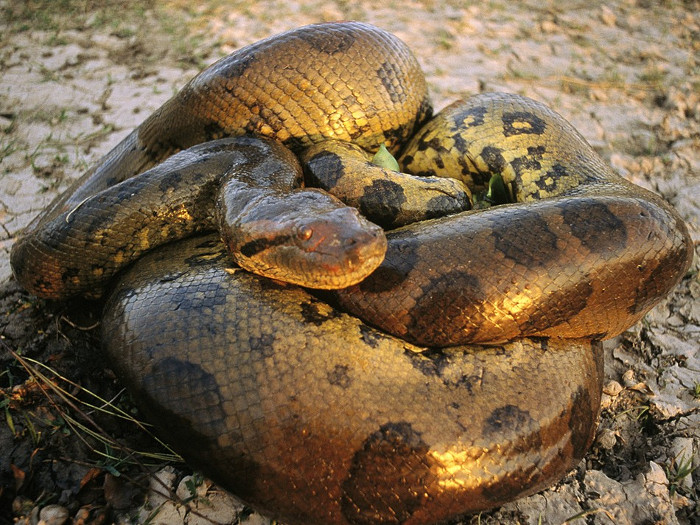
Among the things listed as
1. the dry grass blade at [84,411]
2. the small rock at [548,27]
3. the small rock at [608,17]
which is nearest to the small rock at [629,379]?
the dry grass blade at [84,411]

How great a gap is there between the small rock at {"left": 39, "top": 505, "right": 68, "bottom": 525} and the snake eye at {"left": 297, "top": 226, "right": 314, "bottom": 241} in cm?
180

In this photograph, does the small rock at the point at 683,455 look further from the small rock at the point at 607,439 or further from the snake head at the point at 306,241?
the snake head at the point at 306,241

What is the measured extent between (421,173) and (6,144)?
4091 millimetres

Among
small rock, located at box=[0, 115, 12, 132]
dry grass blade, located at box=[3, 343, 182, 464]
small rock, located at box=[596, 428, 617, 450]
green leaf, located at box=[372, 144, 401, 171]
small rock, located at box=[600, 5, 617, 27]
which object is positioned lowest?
small rock, located at box=[596, 428, 617, 450]

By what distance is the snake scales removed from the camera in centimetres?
248

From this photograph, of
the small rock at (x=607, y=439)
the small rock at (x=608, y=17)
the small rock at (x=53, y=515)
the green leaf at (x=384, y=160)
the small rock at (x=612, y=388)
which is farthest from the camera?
the small rock at (x=608, y=17)

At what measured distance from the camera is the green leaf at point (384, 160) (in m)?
3.90

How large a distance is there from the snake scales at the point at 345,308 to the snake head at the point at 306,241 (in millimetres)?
13

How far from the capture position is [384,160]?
3.92m

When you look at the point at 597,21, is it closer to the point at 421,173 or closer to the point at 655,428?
the point at 421,173

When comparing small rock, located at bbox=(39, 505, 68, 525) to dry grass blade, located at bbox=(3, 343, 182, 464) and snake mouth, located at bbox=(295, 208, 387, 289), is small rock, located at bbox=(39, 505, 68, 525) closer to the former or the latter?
dry grass blade, located at bbox=(3, 343, 182, 464)

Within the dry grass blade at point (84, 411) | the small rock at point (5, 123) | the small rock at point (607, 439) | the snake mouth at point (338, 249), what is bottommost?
the small rock at point (607, 439)

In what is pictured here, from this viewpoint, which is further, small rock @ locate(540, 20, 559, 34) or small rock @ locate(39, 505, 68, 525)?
small rock @ locate(540, 20, 559, 34)

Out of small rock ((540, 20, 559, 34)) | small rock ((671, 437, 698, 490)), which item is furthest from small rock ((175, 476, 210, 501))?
A: small rock ((540, 20, 559, 34))
